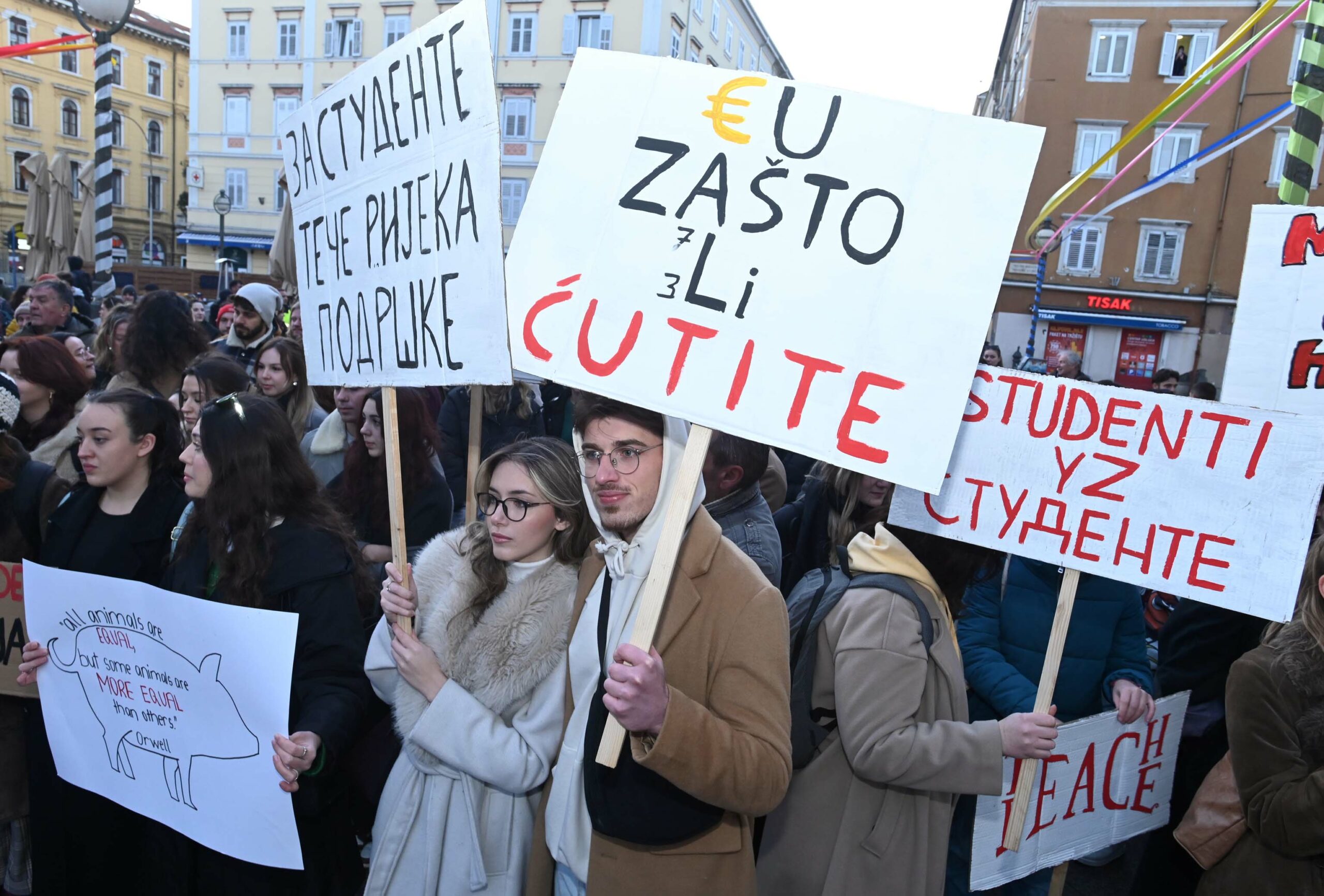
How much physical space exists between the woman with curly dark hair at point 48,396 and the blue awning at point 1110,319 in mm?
28035

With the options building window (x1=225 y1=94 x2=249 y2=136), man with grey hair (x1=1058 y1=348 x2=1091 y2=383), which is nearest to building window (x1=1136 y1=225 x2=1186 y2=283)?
man with grey hair (x1=1058 y1=348 x2=1091 y2=383)

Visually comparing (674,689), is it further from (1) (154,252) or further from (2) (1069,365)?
(1) (154,252)

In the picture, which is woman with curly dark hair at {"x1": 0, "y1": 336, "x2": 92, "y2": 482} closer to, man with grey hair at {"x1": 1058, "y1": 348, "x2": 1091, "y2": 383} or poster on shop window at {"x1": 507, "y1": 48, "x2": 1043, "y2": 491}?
poster on shop window at {"x1": 507, "y1": 48, "x2": 1043, "y2": 491}

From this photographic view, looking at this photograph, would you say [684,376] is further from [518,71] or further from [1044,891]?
[518,71]

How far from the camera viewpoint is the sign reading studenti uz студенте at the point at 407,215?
6.33 feet

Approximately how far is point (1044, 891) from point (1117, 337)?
94.9 feet

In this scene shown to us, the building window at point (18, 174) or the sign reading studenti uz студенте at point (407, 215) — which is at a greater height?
the building window at point (18, 174)

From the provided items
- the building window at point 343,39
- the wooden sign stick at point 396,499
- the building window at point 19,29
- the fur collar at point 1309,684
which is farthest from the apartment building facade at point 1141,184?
the building window at point 19,29

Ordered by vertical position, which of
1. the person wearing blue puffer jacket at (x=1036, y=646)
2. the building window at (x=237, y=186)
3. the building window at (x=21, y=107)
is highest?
the building window at (x=21, y=107)

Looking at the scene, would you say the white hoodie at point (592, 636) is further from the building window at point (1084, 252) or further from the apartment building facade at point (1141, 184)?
the building window at point (1084, 252)

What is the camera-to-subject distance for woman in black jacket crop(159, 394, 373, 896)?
2.31 m

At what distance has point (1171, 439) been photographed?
1.99 meters

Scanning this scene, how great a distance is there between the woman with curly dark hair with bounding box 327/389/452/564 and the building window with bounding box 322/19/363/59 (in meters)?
36.4

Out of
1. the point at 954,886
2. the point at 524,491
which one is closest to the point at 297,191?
the point at 524,491
